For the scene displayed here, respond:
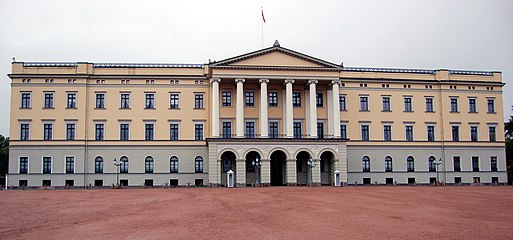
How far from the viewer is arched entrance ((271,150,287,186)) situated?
51444 millimetres

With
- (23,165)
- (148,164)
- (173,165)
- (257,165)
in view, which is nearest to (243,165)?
(257,165)

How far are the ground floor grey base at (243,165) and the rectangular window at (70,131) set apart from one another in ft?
3.37

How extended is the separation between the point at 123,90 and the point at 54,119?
7.50m

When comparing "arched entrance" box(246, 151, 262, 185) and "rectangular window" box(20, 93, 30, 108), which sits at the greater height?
"rectangular window" box(20, 93, 30, 108)

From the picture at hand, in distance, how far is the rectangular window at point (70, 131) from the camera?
50.9 meters

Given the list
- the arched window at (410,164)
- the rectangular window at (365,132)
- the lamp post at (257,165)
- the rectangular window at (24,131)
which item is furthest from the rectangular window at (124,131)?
the arched window at (410,164)

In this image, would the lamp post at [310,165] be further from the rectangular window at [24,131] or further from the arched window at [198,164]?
the rectangular window at [24,131]

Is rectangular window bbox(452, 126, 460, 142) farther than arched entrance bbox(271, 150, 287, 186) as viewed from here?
Yes

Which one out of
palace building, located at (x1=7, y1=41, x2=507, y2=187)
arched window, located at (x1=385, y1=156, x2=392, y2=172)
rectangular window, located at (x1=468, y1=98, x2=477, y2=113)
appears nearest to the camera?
palace building, located at (x1=7, y1=41, x2=507, y2=187)

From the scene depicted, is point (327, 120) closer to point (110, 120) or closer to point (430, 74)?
point (430, 74)

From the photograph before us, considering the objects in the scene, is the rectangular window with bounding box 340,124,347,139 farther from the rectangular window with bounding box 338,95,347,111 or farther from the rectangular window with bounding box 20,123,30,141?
the rectangular window with bounding box 20,123,30,141

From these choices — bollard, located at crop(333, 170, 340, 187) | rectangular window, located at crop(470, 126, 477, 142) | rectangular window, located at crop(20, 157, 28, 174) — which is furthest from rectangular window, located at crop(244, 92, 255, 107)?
rectangular window, located at crop(470, 126, 477, 142)

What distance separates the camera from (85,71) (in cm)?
5150

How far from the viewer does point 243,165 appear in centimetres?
4797
